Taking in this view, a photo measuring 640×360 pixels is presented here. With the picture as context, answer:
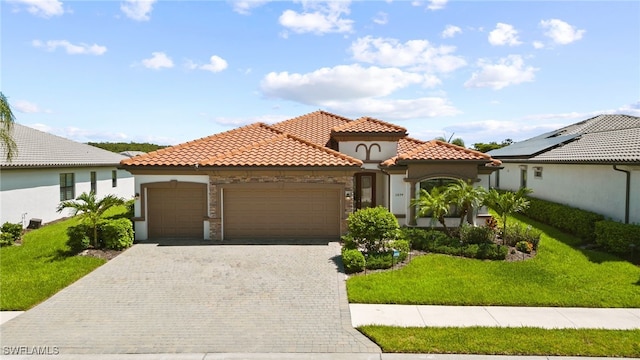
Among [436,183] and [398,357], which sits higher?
[436,183]

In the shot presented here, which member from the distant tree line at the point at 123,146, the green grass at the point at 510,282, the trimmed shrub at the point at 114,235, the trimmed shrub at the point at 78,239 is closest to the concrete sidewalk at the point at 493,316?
the green grass at the point at 510,282

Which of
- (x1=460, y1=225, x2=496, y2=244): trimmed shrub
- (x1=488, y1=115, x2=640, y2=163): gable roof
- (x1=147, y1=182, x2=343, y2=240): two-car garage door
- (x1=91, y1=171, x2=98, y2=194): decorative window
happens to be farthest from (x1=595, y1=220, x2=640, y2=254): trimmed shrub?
(x1=91, y1=171, x2=98, y2=194): decorative window

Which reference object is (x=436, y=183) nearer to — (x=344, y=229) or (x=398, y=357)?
(x=344, y=229)

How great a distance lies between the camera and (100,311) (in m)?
8.41

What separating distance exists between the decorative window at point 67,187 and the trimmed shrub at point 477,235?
21226 millimetres

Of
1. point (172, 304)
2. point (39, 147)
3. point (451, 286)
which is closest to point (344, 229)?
point (451, 286)

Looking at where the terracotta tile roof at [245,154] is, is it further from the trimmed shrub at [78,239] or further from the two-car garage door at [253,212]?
the trimmed shrub at [78,239]

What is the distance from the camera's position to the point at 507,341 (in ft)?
22.6

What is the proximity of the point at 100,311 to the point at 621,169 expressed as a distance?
18.3 m

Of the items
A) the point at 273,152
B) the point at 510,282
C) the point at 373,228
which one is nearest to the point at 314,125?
the point at 273,152

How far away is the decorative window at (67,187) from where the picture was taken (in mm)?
20536

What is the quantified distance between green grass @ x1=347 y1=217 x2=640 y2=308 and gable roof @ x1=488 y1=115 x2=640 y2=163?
15.9ft

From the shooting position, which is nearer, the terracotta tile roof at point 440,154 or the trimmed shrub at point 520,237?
the trimmed shrub at point 520,237

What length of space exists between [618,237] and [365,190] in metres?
10.5
